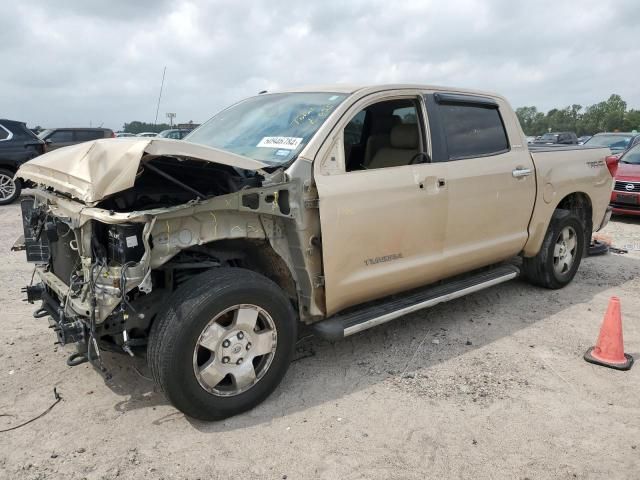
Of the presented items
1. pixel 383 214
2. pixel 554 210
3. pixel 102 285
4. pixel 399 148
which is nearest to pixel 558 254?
pixel 554 210

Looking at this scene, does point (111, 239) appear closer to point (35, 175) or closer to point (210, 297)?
point (210, 297)

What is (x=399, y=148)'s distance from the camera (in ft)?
14.7

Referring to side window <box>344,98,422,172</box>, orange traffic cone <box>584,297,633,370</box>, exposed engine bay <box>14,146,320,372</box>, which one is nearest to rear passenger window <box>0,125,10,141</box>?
exposed engine bay <box>14,146,320,372</box>

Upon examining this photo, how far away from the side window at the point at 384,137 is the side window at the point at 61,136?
1385 cm

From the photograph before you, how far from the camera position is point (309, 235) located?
11.2 feet

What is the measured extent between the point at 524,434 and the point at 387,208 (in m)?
1.63

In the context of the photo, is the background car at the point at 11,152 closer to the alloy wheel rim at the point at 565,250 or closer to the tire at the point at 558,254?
the tire at the point at 558,254

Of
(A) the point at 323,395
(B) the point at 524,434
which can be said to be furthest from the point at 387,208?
(B) the point at 524,434

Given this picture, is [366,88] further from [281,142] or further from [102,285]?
[102,285]

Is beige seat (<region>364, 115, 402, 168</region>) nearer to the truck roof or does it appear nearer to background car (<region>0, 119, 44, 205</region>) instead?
the truck roof

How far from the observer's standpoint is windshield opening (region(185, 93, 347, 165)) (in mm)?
3613

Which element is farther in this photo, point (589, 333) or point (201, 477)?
point (589, 333)

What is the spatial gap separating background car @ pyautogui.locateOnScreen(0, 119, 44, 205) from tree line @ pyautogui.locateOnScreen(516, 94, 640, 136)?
271 ft

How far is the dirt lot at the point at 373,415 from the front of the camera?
2.81 meters
